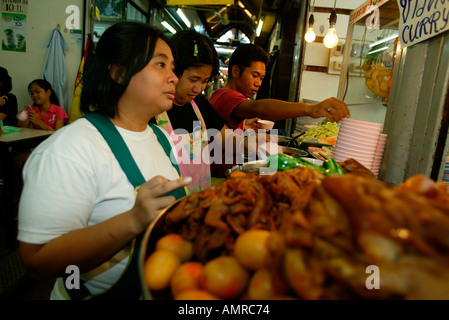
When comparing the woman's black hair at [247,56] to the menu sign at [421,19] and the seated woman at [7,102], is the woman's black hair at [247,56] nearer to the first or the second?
the menu sign at [421,19]

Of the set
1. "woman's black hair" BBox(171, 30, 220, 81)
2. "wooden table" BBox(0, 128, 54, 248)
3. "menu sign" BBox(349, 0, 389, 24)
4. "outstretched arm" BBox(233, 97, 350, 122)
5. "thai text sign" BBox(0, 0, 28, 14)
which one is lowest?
"wooden table" BBox(0, 128, 54, 248)

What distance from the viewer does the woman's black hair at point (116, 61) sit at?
4.39 feet

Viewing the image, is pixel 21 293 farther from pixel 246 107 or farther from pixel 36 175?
pixel 246 107

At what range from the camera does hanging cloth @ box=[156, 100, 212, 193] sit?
205 cm

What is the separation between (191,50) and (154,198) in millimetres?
1473

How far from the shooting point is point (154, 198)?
2.98ft

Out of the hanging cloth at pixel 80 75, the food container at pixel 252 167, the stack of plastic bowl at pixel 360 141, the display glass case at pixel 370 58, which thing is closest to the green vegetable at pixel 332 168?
the food container at pixel 252 167

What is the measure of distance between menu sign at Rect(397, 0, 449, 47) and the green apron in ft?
5.46

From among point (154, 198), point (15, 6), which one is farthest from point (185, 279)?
point (15, 6)

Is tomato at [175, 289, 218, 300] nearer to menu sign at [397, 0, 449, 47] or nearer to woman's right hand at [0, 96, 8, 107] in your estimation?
menu sign at [397, 0, 449, 47]

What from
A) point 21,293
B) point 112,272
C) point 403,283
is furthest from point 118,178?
point 21,293

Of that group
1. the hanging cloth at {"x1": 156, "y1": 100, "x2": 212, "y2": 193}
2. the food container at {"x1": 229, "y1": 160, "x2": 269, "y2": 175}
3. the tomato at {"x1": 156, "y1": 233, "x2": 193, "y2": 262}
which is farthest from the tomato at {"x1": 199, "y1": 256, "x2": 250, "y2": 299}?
the hanging cloth at {"x1": 156, "y1": 100, "x2": 212, "y2": 193}

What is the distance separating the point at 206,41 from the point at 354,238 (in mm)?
2029

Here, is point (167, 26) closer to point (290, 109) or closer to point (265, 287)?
point (290, 109)
